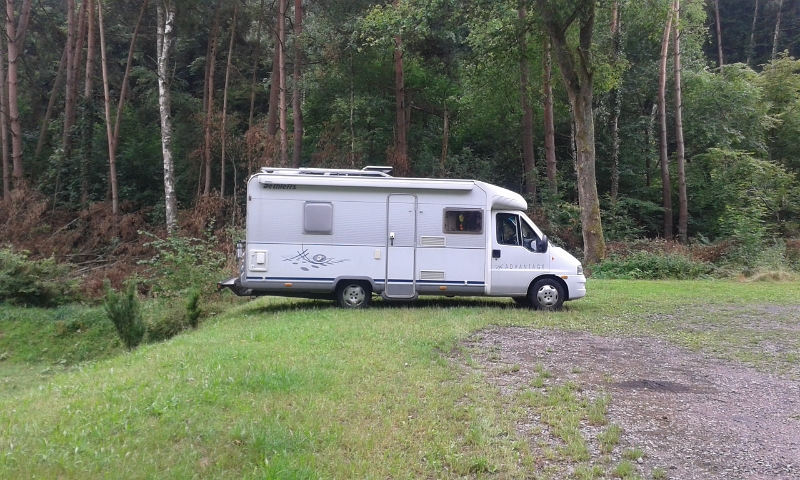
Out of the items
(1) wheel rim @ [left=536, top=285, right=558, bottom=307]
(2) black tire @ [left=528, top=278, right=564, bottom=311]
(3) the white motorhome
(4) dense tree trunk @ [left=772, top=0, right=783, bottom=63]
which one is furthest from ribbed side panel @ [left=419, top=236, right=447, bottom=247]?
(4) dense tree trunk @ [left=772, top=0, right=783, bottom=63]

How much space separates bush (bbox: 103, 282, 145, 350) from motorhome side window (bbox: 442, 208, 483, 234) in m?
6.25

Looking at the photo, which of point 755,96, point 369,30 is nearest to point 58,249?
point 369,30

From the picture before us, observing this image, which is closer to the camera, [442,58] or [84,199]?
[84,199]

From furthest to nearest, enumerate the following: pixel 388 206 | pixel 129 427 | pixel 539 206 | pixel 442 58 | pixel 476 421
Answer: pixel 442 58 → pixel 539 206 → pixel 388 206 → pixel 476 421 → pixel 129 427

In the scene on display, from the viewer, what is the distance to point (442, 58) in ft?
102

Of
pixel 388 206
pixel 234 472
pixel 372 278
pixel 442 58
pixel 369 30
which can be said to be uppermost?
pixel 442 58

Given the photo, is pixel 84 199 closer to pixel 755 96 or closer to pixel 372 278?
pixel 372 278

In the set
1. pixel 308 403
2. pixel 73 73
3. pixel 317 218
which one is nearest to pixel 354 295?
pixel 317 218

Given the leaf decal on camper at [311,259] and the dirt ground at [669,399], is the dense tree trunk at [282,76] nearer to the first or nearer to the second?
the leaf decal on camper at [311,259]

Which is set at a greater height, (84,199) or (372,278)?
(84,199)

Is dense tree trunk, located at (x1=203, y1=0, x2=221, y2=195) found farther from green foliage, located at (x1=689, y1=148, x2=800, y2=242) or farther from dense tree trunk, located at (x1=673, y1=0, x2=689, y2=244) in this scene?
green foliage, located at (x1=689, y1=148, x2=800, y2=242)

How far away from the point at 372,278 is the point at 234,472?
27.1 feet

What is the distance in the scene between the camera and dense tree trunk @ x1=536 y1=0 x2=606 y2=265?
713 inches

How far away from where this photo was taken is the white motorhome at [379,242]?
41.5 ft
